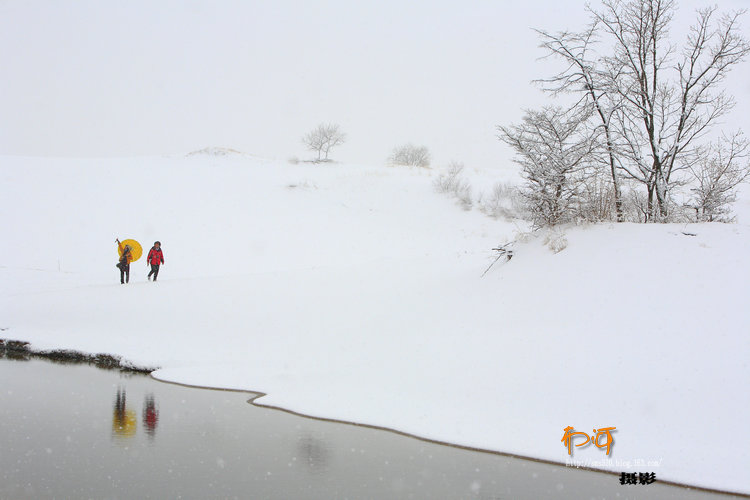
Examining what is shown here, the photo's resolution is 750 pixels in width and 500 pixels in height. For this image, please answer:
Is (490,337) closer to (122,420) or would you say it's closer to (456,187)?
(122,420)

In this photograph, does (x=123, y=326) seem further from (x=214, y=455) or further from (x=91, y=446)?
(x=214, y=455)

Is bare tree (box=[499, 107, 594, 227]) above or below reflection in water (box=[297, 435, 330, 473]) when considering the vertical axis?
above

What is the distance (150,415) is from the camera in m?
9.21

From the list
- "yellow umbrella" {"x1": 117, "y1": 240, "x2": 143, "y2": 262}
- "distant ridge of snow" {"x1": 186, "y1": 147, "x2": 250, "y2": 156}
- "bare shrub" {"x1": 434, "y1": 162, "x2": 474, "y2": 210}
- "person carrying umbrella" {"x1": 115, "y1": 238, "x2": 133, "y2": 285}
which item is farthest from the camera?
"distant ridge of snow" {"x1": 186, "y1": 147, "x2": 250, "y2": 156}

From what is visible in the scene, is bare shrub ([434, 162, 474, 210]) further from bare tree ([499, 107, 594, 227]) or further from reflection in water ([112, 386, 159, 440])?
reflection in water ([112, 386, 159, 440])

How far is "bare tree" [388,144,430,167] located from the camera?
2726 inches

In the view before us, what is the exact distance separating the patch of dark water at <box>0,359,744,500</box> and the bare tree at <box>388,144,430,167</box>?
6137 centimetres

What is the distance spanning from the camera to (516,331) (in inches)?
412

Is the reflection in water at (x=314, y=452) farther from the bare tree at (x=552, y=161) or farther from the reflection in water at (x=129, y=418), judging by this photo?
the bare tree at (x=552, y=161)

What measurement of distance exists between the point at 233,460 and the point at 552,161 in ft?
32.5

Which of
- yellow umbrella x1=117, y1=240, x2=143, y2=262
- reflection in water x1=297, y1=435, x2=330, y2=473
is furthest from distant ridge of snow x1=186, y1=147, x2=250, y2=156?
reflection in water x1=297, y1=435, x2=330, y2=473
